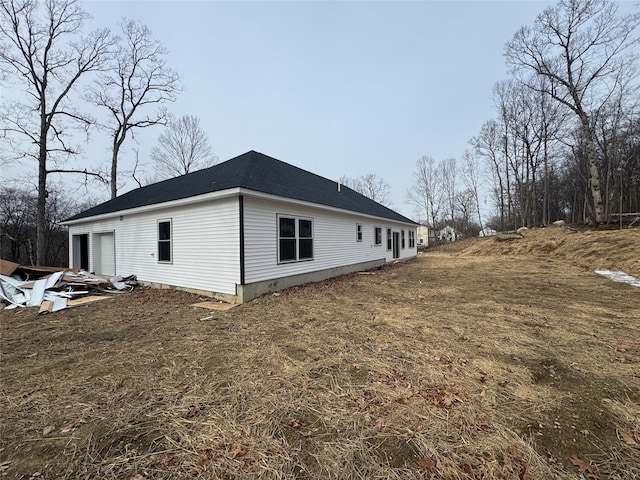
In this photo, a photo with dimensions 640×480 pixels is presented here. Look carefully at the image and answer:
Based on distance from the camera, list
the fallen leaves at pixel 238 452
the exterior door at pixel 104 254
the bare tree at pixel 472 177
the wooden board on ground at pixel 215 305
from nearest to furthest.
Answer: the fallen leaves at pixel 238 452
the wooden board on ground at pixel 215 305
the exterior door at pixel 104 254
the bare tree at pixel 472 177

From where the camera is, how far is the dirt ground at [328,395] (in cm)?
183

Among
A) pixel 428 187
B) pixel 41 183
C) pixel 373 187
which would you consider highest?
pixel 373 187

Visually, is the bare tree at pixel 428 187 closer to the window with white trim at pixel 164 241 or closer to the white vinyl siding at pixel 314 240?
the white vinyl siding at pixel 314 240

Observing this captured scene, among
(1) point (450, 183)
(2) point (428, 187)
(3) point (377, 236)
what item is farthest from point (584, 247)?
(2) point (428, 187)

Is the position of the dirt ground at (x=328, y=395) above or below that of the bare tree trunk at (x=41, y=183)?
below

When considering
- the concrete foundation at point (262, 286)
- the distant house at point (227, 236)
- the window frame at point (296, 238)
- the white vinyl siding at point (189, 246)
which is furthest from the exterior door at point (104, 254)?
the window frame at point (296, 238)

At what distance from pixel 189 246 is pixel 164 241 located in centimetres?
138

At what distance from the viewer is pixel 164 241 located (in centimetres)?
877

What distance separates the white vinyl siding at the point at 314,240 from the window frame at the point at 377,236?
34 cm

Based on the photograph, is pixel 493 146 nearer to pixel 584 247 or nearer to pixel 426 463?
pixel 584 247

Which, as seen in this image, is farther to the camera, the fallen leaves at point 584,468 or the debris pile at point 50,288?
the debris pile at point 50,288

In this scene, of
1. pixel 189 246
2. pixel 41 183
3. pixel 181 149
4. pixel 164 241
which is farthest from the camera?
pixel 181 149

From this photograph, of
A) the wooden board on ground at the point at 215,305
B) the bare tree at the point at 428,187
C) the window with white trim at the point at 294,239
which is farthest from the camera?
the bare tree at the point at 428,187

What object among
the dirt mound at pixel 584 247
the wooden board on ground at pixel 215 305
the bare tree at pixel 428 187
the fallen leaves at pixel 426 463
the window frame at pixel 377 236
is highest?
the bare tree at pixel 428 187
